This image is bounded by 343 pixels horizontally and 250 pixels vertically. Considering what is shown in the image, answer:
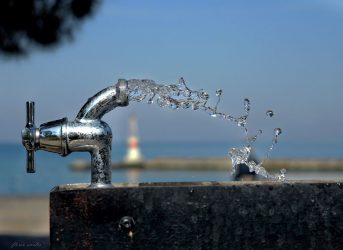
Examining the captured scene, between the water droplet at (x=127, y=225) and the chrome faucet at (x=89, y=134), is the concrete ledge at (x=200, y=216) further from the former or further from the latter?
the chrome faucet at (x=89, y=134)

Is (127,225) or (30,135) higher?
(30,135)

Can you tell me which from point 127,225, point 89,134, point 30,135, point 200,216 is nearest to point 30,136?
Result: point 30,135

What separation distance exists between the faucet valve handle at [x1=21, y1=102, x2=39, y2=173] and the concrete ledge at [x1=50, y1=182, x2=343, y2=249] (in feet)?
0.54

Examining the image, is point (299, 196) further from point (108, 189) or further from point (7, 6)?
point (7, 6)

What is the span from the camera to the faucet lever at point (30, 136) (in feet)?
7.00

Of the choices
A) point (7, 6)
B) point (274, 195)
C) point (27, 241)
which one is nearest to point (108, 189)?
point (274, 195)

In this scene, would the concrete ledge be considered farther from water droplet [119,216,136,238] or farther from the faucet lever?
the faucet lever

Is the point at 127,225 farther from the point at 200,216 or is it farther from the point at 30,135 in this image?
the point at 30,135

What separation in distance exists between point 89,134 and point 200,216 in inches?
15.3

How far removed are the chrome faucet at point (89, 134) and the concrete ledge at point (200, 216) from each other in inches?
4.2

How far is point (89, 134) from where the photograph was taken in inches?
83.4

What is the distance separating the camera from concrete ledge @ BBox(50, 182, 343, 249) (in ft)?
6.52

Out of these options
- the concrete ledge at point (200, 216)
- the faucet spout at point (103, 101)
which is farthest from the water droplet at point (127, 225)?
the faucet spout at point (103, 101)

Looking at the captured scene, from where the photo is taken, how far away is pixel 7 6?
7168mm
